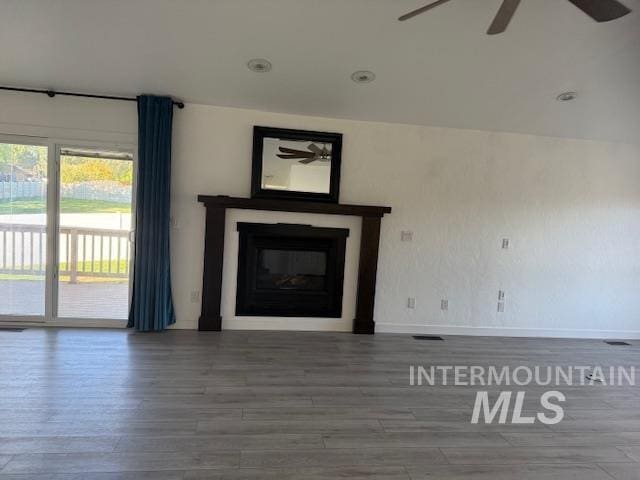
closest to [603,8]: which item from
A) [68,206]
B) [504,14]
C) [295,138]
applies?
[504,14]

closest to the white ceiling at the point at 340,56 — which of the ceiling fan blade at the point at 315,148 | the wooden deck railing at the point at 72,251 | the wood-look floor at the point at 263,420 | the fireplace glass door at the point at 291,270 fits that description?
the ceiling fan blade at the point at 315,148

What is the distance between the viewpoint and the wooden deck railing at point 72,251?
3736 mm

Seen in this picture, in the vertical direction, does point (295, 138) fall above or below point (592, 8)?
below

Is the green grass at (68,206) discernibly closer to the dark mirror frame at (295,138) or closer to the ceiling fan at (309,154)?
the dark mirror frame at (295,138)

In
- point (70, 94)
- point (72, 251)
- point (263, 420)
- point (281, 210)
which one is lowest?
point (263, 420)

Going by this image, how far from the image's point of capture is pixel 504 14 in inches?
75.9

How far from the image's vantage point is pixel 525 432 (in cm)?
221

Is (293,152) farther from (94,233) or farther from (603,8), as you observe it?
(603,8)

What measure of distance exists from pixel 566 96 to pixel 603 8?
1975 millimetres

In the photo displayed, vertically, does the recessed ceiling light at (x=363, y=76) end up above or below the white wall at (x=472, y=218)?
above

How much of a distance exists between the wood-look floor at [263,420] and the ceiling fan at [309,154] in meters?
2.07

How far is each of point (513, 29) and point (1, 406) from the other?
14.6 ft

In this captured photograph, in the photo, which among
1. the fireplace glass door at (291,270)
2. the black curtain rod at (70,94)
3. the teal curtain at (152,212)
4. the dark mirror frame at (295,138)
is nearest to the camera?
the black curtain rod at (70,94)

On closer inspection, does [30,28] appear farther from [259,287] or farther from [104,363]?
[259,287]
